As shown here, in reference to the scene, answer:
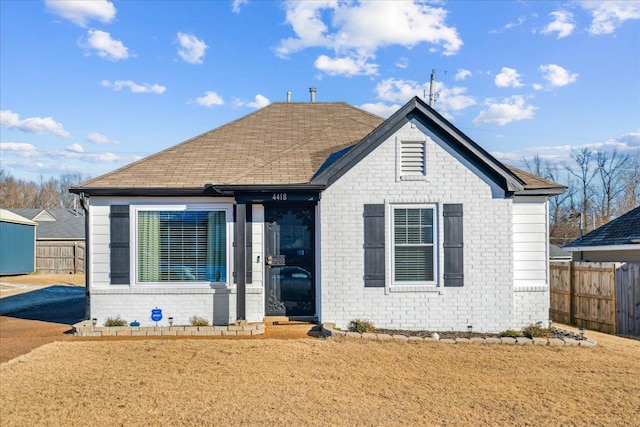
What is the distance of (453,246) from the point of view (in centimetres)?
944

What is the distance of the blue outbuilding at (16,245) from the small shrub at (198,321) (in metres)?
20.8

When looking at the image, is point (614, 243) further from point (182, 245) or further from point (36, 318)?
point (36, 318)

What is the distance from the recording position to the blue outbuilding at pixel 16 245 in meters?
25.2

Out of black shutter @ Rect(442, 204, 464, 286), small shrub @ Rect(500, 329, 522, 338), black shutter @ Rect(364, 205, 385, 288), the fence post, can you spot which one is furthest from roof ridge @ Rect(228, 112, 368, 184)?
the fence post

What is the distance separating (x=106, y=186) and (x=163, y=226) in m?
1.38

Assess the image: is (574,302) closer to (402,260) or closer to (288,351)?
(402,260)

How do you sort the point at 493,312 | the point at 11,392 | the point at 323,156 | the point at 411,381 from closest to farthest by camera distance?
1. the point at 11,392
2. the point at 411,381
3. the point at 493,312
4. the point at 323,156

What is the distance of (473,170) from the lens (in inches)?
375

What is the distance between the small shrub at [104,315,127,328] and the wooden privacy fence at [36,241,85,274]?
22.2 m

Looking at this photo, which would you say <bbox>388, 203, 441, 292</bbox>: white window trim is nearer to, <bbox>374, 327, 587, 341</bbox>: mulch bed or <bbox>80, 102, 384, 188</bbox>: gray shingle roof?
<bbox>374, 327, 587, 341</bbox>: mulch bed

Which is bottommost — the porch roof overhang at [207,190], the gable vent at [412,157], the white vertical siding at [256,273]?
the white vertical siding at [256,273]

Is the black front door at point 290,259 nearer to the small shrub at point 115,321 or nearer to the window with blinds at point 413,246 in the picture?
the window with blinds at point 413,246

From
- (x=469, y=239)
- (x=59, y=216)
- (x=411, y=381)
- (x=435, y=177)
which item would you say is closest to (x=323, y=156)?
(x=435, y=177)

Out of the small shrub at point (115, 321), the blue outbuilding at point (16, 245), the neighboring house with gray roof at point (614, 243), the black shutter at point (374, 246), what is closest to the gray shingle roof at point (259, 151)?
the black shutter at point (374, 246)
